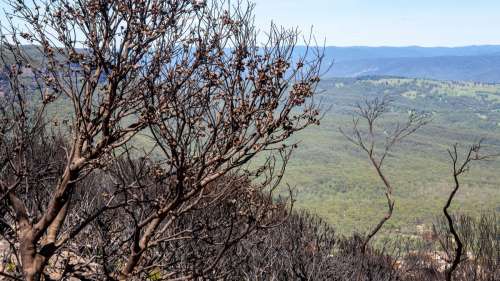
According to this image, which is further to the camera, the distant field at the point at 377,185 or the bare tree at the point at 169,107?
the distant field at the point at 377,185

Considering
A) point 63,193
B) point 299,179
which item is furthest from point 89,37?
point 299,179

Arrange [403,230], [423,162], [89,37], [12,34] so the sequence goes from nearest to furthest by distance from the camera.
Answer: [89,37] < [12,34] < [403,230] < [423,162]

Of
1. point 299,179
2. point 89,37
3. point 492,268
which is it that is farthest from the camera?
point 299,179

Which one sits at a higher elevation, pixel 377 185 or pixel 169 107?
pixel 169 107

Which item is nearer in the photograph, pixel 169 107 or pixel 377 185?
pixel 169 107

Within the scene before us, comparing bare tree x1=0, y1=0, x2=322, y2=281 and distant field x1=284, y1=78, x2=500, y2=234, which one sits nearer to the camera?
bare tree x1=0, y1=0, x2=322, y2=281

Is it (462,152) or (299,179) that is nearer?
(299,179)

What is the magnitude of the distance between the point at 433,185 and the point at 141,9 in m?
145

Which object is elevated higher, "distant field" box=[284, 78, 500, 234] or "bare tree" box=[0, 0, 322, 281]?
"bare tree" box=[0, 0, 322, 281]

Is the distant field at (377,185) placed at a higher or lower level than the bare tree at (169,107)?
lower

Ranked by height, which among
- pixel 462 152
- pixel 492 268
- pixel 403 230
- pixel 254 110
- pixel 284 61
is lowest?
pixel 462 152

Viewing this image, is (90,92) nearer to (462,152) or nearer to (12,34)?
(12,34)

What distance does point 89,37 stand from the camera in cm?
625

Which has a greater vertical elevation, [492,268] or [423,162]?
[492,268]
